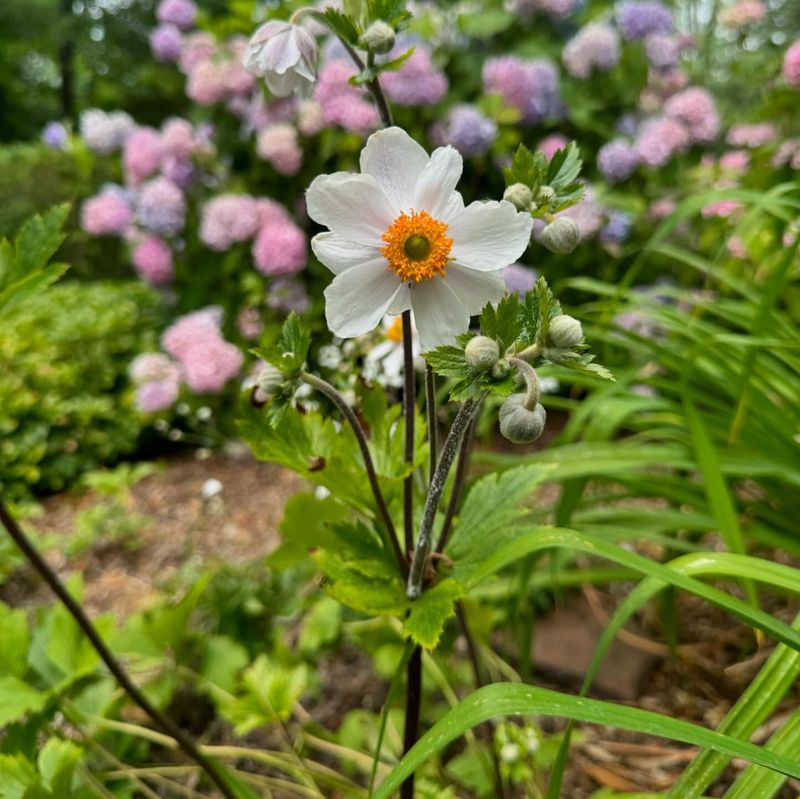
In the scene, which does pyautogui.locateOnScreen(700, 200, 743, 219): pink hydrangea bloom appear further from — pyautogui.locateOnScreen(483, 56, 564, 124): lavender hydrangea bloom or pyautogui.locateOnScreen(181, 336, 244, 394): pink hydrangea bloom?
pyautogui.locateOnScreen(181, 336, 244, 394): pink hydrangea bloom

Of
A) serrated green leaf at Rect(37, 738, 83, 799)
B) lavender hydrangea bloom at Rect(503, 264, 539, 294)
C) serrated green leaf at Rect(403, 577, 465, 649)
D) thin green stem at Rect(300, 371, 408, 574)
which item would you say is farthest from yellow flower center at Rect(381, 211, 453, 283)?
lavender hydrangea bloom at Rect(503, 264, 539, 294)

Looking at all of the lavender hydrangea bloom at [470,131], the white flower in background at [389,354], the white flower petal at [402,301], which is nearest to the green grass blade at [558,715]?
the white flower petal at [402,301]

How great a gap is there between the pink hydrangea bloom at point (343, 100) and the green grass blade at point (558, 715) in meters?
1.59

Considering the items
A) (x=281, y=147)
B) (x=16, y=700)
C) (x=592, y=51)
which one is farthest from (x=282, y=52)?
(x=592, y=51)

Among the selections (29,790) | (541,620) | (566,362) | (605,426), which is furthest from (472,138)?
(29,790)

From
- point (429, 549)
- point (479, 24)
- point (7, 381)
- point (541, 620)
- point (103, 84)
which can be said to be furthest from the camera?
point (103, 84)

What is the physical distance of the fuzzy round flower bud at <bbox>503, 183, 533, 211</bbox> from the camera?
52 cm

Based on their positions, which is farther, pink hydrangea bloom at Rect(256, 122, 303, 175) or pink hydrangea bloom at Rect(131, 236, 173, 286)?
pink hydrangea bloom at Rect(131, 236, 173, 286)

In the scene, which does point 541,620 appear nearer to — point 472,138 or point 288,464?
point 288,464

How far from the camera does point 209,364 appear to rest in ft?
6.53

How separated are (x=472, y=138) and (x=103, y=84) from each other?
8.95m

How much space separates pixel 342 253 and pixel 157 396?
175 centimetres

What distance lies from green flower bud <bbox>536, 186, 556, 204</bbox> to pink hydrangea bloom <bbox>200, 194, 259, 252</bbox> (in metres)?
1.53

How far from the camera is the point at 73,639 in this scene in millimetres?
805
